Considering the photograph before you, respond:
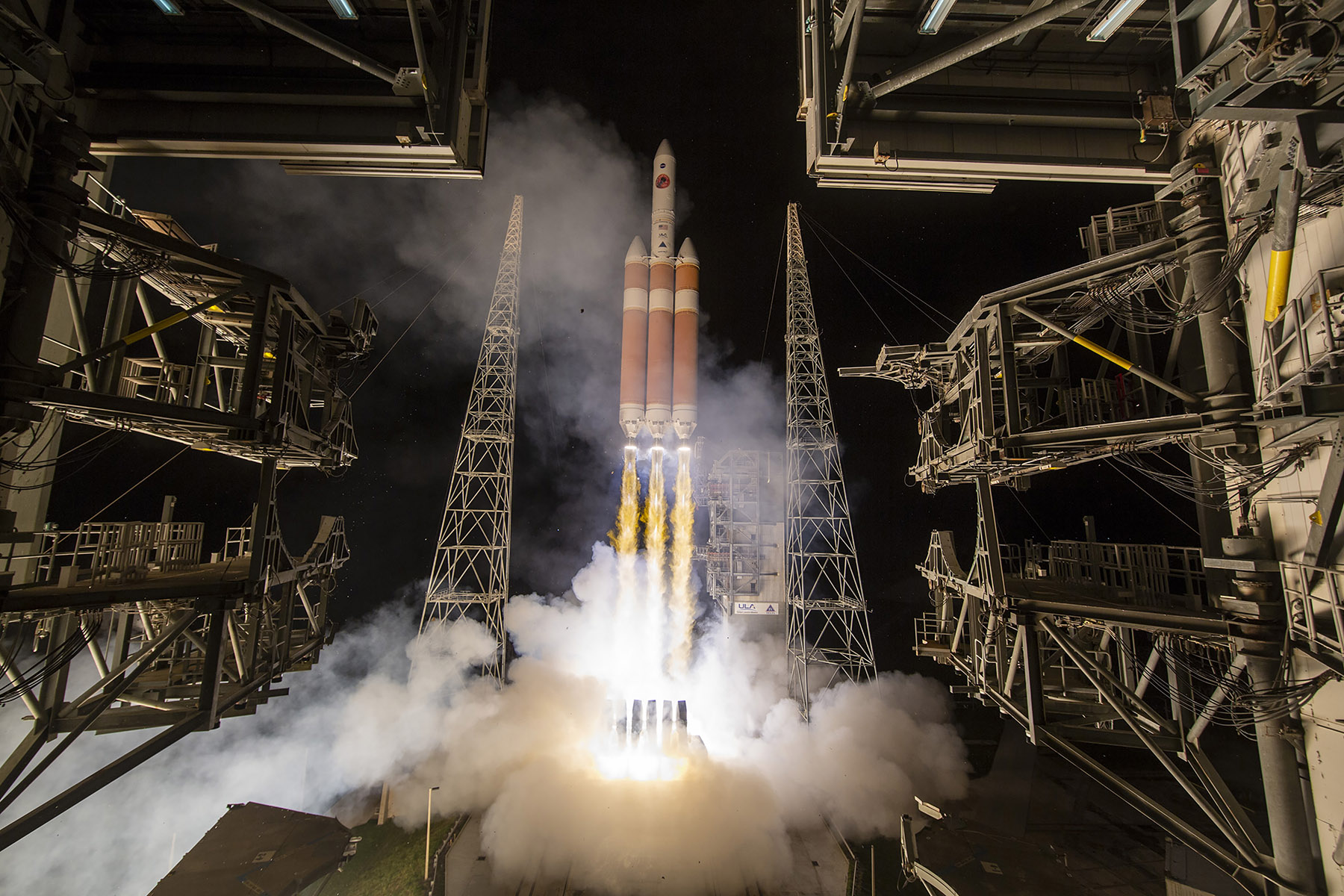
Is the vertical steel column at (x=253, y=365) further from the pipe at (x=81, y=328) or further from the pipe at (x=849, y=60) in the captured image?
the pipe at (x=849, y=60)

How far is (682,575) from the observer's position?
1153 inches

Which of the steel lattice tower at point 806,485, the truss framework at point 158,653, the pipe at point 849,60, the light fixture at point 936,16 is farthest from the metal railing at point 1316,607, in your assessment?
the truss framework at point 158,653

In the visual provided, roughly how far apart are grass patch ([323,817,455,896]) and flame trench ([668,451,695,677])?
11705 mm

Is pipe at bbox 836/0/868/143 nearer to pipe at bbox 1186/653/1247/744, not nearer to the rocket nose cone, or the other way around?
pipe at bbox 1186/653/1247/744

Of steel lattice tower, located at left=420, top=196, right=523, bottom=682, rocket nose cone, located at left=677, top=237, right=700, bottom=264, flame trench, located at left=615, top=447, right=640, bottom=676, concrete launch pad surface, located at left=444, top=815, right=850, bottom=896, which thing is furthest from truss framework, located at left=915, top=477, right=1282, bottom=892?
rocket nose cone, located at left=677, top=237, right=700, bottom=264

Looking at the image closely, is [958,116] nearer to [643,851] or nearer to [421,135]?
[421,135]

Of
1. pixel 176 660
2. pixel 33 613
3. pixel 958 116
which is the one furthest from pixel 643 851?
pixel 958 116

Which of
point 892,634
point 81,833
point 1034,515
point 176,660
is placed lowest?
point 81,833

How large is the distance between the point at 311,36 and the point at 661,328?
19.7 metres

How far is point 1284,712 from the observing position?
7.86 metres

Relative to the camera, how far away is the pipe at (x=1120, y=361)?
9211mm

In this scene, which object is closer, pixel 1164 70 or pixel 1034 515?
pixel 1164 70

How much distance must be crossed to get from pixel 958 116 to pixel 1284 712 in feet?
38.9

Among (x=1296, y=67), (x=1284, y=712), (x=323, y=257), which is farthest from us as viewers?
(x=323, y=257)
